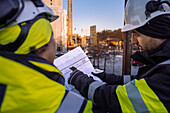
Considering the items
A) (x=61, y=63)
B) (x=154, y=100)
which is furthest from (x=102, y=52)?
(x=154, y=100)

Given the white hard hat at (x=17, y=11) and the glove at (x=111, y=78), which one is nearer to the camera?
the white hard hat at (x=17, y=11)

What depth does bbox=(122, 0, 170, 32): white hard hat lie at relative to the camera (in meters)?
1.06

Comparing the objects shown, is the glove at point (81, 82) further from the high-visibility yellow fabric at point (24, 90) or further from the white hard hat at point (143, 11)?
the white hard hat at point (143, 11)

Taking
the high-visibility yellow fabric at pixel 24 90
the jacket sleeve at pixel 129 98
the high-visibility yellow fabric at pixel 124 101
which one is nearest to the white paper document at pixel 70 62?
the jacket sleeve at pixel 129 98

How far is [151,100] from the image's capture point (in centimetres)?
91

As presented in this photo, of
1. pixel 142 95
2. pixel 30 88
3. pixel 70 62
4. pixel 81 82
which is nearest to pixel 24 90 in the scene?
pixel 30 88

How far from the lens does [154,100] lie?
0.90m

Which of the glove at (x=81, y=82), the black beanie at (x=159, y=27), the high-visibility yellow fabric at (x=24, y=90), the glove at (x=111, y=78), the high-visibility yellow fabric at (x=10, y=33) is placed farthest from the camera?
the glove at (x=111, y=78)

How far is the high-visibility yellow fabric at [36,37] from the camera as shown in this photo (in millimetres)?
775

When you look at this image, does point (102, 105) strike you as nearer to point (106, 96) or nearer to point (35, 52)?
point (106, 96)

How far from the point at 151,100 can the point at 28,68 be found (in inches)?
33.7

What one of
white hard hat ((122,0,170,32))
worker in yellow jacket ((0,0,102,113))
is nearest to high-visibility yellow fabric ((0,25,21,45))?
worker in yellow jacket ((0,0,102,113))

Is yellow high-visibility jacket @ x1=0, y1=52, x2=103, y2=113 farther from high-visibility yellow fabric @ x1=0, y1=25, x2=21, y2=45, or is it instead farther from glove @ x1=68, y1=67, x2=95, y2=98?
glove @ x1=68, y1=67, x2=95, y2=98

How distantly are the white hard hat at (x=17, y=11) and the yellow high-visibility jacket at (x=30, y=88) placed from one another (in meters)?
0.20
